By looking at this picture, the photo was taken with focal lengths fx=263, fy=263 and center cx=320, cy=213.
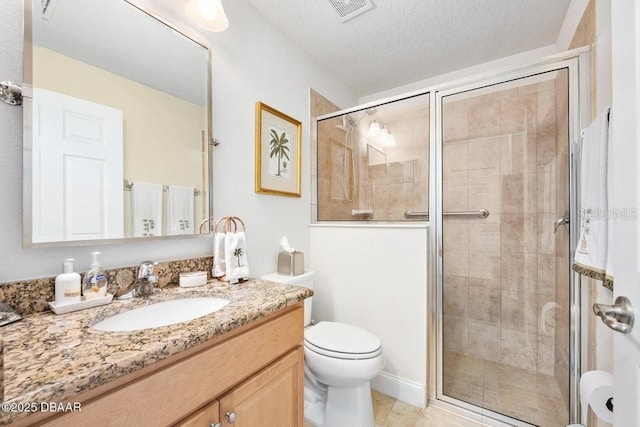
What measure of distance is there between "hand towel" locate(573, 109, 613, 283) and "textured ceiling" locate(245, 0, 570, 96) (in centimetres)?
99

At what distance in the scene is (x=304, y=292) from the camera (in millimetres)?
1013

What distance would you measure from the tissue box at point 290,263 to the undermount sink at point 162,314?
0.63 m

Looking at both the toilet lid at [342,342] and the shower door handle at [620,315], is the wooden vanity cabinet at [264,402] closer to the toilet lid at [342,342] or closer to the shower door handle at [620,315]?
the toilet lid at [342,342]

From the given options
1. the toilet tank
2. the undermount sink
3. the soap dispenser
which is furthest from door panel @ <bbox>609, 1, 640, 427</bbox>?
the soap dispenser

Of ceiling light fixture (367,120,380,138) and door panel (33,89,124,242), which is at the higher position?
ceiling light fixture (367,120,380,138)

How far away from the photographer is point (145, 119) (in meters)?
1.07

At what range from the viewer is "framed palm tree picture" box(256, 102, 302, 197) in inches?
61.3

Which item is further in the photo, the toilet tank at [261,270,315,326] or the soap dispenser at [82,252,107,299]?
the toilet tank at [261,270,315,326]

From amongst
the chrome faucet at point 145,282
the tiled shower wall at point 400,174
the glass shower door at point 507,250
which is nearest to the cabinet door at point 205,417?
the chrome faucet at point 145,282

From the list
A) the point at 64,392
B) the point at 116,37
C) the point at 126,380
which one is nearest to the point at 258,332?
the point at 126,380

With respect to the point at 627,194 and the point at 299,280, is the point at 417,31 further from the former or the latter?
the point at 299,280

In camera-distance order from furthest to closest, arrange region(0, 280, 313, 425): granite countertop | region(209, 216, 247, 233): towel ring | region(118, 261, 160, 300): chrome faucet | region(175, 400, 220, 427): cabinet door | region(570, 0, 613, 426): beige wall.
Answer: region(209, 216, 247, 233): towel ring < region(570, 0, 613, 426): beige wall < region(118, 261, 160, 300): chrome faucet < region(175, 400, 220, 427): cabinet door < region(0, 280, 313, 425): granite countertop

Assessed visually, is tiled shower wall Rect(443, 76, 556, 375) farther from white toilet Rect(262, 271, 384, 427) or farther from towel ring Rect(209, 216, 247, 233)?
towel ring Rect(209, 216, 247, 233)

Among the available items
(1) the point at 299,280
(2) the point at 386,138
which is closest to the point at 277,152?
(1) the point at 299,280
